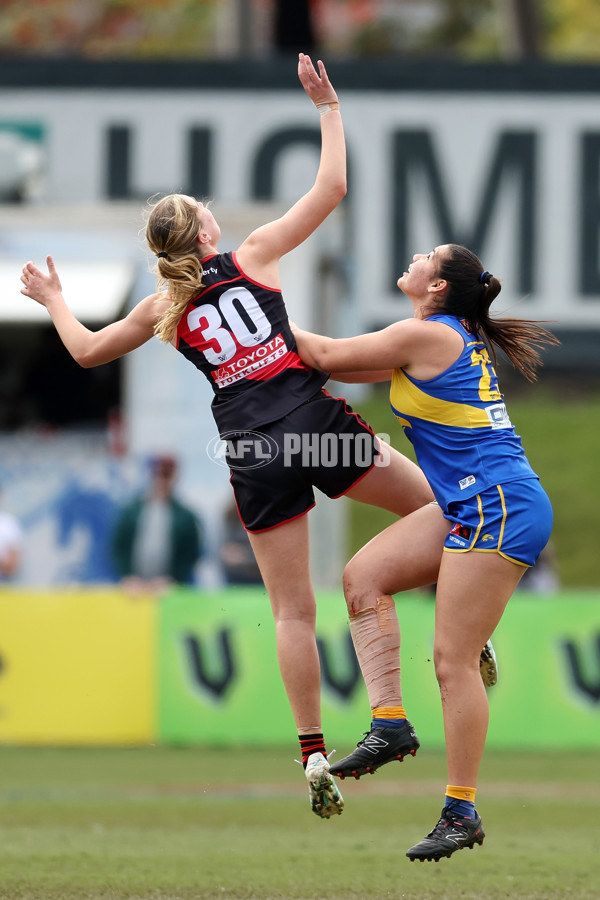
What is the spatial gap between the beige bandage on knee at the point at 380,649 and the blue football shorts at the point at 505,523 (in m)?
0.42

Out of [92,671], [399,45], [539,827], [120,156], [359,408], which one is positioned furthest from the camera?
[399,45]

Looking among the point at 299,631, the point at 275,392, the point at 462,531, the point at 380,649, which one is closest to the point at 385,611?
the point at 380,649

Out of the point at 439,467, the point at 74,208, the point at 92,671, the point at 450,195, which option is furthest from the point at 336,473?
the point at 450,195

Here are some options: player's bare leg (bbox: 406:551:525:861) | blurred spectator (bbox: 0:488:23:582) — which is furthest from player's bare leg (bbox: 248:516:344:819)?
blurred spectator (bbox: 0:488:23:582)

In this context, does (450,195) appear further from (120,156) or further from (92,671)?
(92,671)

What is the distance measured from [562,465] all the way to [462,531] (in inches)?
593

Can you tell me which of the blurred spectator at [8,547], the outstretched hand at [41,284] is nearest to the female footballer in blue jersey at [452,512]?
the outstretched hand at [41,284]

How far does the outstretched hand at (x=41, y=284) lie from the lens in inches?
223

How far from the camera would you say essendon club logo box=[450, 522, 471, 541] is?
5156 millimetres

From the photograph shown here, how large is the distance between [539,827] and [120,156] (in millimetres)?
10631

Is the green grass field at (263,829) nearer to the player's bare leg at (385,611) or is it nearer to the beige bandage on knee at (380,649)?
the player's bare leg at (385,611)

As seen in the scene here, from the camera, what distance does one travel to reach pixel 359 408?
21000mm

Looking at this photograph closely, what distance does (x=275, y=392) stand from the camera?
17.4 ft

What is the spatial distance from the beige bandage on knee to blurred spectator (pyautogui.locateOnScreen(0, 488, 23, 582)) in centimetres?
727
